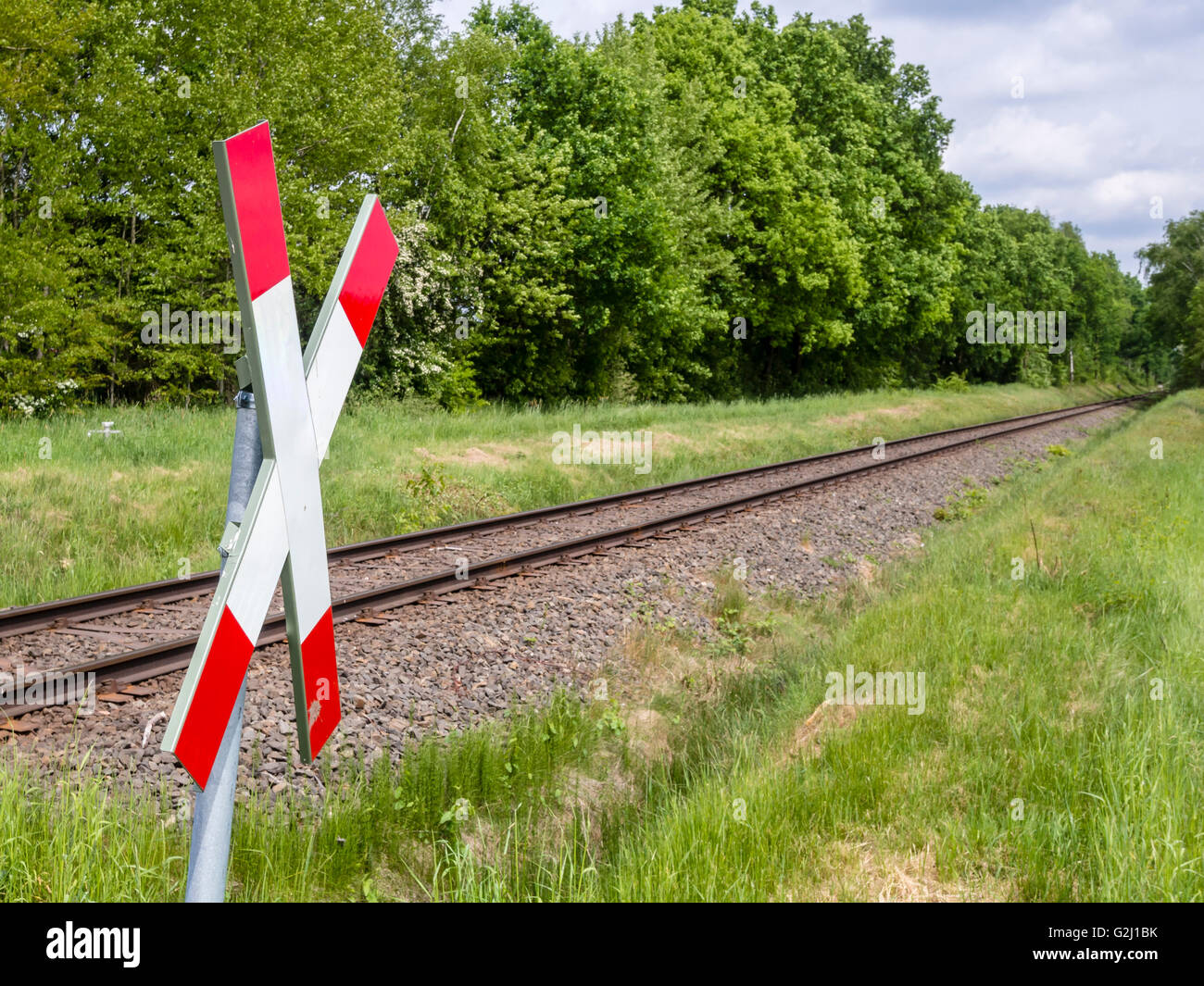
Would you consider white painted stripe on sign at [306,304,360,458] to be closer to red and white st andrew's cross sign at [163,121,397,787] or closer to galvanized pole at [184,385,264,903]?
red and white st andrew's cross sign at [163,121,397,787]

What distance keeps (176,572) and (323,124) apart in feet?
48.5

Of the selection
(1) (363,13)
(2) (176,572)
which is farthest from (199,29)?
(2) (176,572)

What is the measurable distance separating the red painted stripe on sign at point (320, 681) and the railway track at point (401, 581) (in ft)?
15.7

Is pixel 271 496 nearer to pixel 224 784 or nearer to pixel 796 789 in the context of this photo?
pixel 224 784

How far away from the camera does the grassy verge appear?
348cm

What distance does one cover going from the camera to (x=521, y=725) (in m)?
5.80

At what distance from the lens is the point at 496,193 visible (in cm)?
2738

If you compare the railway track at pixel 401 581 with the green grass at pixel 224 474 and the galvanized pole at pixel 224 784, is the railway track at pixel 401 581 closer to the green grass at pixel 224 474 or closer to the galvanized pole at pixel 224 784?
the green grass at pixel 224 474

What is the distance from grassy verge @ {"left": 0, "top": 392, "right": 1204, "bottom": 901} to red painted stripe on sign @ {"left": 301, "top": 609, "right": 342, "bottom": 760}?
1993 mm

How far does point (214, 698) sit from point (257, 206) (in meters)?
0.73

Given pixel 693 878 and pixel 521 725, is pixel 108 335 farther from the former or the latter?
pixel 693 878

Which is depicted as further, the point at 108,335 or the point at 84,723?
the point at 108,335

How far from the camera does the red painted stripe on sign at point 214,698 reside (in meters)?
1.22

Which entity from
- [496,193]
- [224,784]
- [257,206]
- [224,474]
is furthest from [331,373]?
[496,193]
